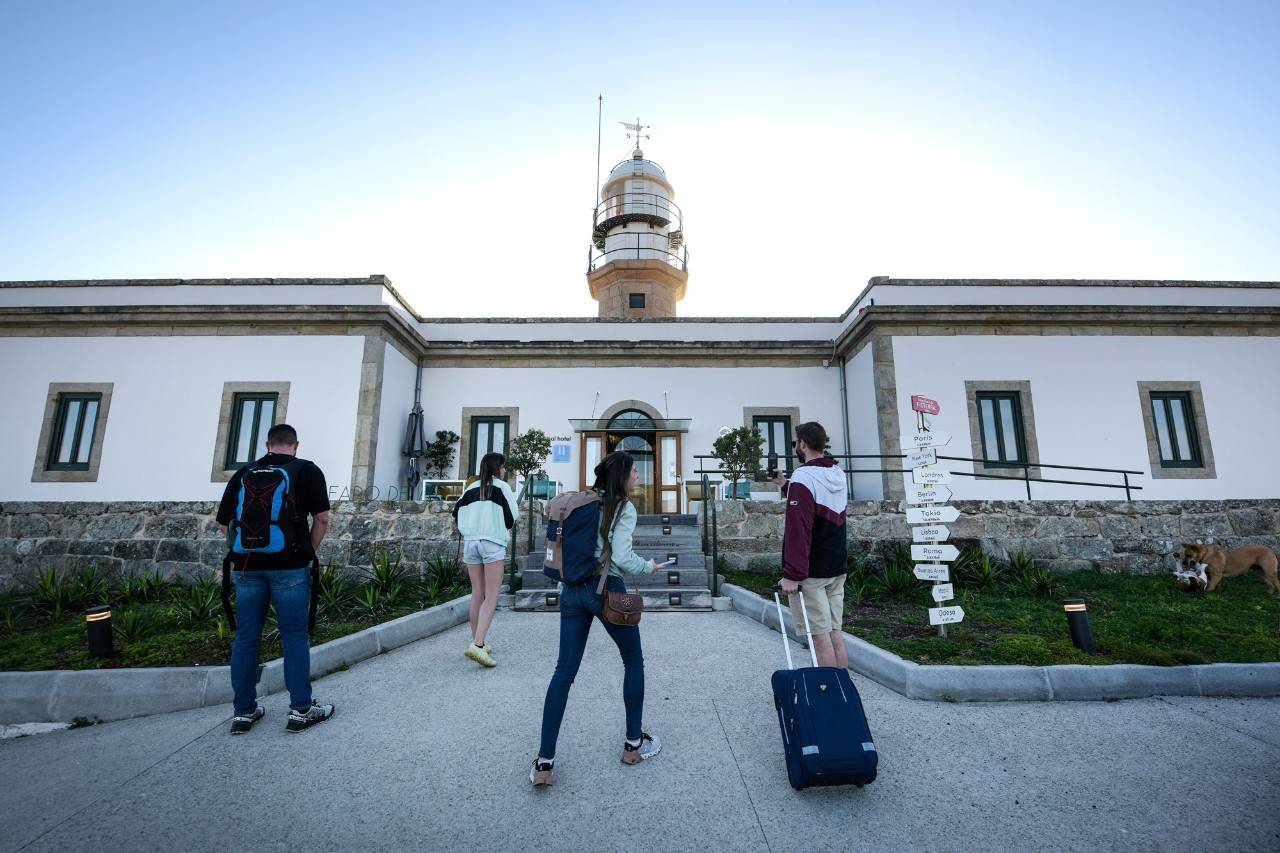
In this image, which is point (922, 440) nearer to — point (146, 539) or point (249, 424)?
point (146, 539)

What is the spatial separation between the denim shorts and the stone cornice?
939 centimetres

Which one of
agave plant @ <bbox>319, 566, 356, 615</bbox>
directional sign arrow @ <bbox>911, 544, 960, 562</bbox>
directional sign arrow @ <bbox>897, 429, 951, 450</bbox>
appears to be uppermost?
directional sign arrow @ <bbox>897, 429, 951, 450</bbox>

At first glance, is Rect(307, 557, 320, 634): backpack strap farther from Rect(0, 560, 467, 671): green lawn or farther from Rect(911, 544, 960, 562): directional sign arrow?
Rect(911, 544, 960, 562): directional sign arrow

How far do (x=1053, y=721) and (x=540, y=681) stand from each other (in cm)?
343

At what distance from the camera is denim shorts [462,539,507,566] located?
4621mm

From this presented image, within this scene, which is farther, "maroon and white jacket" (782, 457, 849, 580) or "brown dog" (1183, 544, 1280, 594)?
"brown dog" (1183, 544, 1280, 594)

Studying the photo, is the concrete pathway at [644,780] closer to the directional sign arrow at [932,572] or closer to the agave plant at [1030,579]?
the directional sign arrow at [932,572]

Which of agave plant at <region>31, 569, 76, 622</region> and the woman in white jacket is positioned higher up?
the woman in white jacket

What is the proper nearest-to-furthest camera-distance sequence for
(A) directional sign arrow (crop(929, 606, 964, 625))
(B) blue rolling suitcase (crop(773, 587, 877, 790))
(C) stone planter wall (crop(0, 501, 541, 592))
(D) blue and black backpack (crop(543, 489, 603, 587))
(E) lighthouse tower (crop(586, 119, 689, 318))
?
(B) blue rolling suitcase (crop(773, 587, 877, 790)) → (D) blue and black backpack (crop(543, 489, 603, 587)) → (A) directional sign arrow (crop(929, 606, 964, 625)) → (C) stone planter wall (crop(0, 501, 541, 592)) → (E) lighthouse tower (crop(586, 119, 689, 318))

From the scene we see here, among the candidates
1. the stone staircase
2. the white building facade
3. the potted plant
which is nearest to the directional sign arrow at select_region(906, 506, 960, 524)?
the stone staircase

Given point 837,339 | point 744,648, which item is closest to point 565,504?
point 744,648

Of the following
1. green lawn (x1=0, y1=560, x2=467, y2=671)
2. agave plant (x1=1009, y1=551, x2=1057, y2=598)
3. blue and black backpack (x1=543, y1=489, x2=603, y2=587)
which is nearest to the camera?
blue and black backpack (x1=543, y1=489, x2=603, y2=587)

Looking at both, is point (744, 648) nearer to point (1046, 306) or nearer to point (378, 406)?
point (378, 406)

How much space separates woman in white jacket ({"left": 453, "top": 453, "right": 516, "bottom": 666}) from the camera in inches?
182
